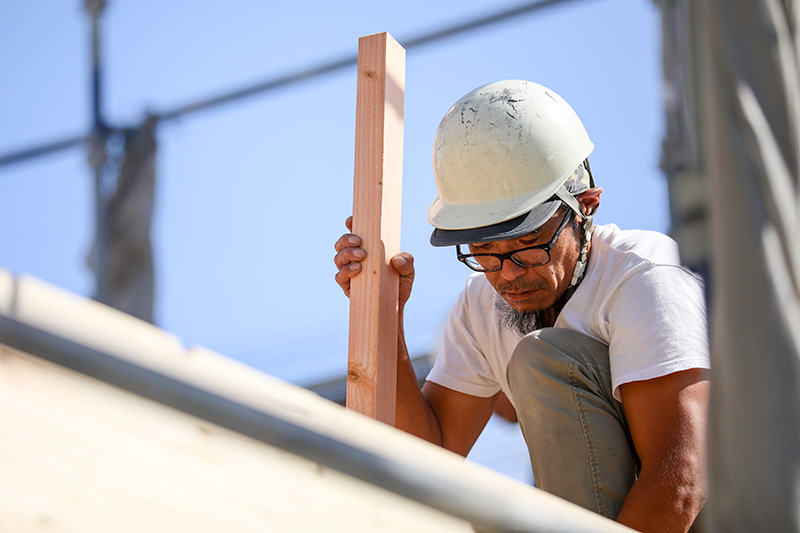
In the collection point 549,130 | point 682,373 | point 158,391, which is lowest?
point 158,391

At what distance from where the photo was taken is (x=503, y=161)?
2518 mm

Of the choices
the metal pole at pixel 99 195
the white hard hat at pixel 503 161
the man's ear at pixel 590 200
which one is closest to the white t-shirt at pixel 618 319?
the man's ear at pixel 590 200

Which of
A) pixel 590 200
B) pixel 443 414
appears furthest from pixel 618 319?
pixel 443 414

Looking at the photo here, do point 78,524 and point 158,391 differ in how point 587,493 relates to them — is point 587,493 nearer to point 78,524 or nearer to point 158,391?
point 78,524

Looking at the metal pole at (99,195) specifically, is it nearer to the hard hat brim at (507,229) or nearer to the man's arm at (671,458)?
the hard hat brim at (507,229)

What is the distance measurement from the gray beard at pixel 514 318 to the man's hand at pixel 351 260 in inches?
21.3

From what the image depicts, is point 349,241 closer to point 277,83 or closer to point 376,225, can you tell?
point 376,225

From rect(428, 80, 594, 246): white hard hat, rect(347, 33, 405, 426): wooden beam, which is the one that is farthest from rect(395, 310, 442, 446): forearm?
rect(428, 80, 594, 246): white hard hat

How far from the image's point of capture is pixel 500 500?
2.69 ft

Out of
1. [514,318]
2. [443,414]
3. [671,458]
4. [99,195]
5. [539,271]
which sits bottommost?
[671,458]

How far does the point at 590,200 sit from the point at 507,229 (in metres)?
0.38

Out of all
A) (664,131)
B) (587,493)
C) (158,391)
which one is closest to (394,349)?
(587,493)

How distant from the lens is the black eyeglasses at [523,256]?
260 centimetres

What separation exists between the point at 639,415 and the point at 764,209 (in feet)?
4.94
